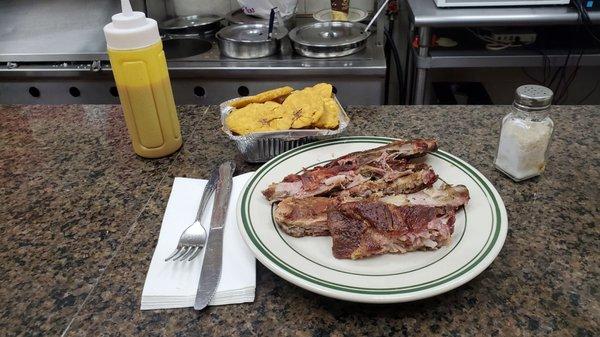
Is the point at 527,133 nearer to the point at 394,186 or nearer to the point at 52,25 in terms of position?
the point at 394,186

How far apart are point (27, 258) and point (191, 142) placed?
0.38m

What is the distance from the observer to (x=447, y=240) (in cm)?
64

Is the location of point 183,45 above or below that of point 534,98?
below

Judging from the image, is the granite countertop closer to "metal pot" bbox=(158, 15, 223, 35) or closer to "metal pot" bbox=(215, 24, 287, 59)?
"metal pot" bbox=(215, 24, 287, 59)

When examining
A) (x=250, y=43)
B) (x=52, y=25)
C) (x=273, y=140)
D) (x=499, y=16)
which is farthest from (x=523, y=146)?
(x=52, y=25)

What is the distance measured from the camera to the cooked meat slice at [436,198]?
Result: 2.28 feet

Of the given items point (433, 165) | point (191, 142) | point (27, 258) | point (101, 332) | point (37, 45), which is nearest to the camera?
point (101, 332)

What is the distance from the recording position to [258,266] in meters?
0.67

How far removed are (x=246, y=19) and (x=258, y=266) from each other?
1526 mm

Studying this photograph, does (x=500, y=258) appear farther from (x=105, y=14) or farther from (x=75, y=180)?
(x=105, y=14)

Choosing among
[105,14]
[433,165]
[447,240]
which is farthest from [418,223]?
[105,14]

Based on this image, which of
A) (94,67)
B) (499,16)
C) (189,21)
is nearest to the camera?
(499,16)

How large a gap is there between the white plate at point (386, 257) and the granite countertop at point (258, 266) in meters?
0.04

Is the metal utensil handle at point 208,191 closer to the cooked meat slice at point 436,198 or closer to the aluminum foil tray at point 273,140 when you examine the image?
the aluminum foil tray at point 273,140
